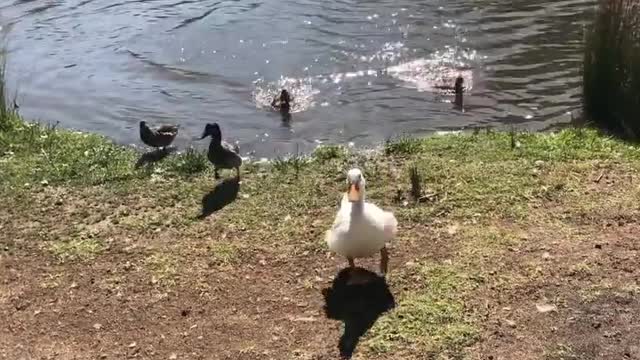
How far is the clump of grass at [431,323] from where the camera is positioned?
5.85 metres

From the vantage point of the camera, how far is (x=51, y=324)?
6.55 m

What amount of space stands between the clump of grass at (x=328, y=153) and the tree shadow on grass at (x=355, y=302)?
2576 mm

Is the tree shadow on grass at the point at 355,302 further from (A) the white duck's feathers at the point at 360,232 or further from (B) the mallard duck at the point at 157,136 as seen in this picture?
(B) the mallard duck at the point at 157,136

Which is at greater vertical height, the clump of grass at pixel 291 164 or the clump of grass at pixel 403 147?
the clump of grass at pixel 403 147

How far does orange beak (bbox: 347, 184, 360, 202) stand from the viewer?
662cm

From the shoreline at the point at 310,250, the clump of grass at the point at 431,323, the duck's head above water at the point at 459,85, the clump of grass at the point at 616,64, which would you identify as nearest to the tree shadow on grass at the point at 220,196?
the shoreline at the point at 310,250

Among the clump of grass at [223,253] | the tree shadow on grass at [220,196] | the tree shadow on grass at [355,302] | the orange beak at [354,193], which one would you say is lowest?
the tree shadow on grass at [355,302]

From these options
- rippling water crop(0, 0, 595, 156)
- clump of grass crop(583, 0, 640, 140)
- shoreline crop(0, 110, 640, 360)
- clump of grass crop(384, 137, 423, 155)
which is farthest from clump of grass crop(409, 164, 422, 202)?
clump of grass crop(583, 0, 640, 140)

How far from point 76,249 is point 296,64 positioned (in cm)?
660

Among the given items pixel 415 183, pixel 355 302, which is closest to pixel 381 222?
pixel 355 302

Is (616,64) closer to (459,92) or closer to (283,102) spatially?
(459,92)

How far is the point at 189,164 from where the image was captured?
9.35 meters

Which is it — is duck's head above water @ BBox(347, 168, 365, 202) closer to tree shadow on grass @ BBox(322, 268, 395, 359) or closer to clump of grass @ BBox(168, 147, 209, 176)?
tree shadow on grass @ BBox(322, 268, 395, 359)

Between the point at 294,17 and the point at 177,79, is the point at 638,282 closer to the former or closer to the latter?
the point at 177,79
